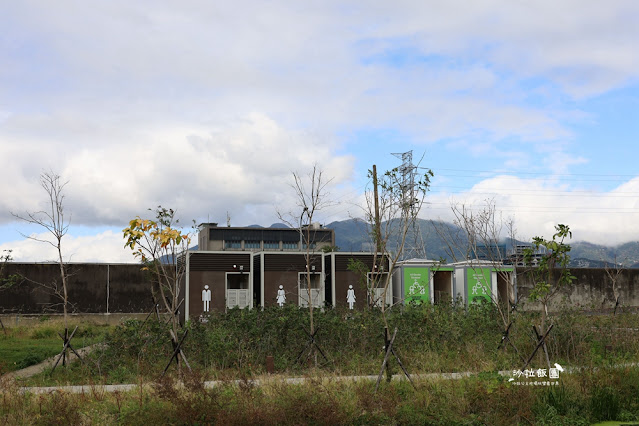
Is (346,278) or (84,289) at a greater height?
(346,278)

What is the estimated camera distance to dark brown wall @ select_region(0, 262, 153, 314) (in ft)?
119

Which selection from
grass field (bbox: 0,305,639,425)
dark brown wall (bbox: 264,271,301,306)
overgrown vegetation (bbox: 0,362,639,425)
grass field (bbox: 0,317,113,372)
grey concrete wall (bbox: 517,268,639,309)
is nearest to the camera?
overgrown vegetation (bbox: 0,362,639,425)

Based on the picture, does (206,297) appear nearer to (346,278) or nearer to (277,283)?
(277,283)

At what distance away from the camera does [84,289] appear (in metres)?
37.5

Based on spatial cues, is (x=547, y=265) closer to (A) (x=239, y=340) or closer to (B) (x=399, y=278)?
(A) (x=239, y=340)

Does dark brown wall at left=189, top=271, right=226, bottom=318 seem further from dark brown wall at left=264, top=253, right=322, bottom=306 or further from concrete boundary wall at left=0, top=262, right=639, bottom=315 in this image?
concrete boundary wall at left=0, top=262, right=639, bottom=315

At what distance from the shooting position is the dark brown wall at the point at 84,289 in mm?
36250

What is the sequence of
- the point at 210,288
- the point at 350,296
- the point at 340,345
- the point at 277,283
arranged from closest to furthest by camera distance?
the point at 340,345 < the point at 210,288 < the point at 277,283 < the point at 350,296

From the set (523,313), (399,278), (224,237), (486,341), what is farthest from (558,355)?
(224,237)

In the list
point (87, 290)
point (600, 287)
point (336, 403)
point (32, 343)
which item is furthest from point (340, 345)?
point (600, 287)

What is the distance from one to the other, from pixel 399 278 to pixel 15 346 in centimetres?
1830

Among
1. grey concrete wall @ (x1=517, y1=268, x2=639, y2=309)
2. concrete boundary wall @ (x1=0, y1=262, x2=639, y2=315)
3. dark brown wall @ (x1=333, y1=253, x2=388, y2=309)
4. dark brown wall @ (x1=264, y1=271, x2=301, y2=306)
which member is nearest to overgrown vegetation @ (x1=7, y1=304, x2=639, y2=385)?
dark brown wall @ (x1=264, y1=271, x2=301, y2=306)

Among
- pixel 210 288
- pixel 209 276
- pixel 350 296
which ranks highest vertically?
pixel 209 276

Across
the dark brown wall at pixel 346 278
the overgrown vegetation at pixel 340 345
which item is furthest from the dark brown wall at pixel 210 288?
the overgrown vegetation at pixel 340 345
